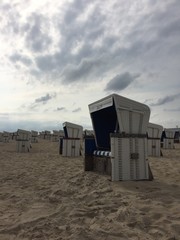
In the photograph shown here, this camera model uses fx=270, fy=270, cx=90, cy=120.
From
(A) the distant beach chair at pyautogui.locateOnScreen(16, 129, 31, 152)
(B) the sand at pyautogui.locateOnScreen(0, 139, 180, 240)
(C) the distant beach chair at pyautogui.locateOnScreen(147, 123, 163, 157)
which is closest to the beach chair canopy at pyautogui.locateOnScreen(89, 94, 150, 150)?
(B) the sand at pyautogui.locateOnScreen(0, 139, 180, 240)

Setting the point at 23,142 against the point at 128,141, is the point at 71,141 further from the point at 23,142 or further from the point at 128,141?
the point at 128,141

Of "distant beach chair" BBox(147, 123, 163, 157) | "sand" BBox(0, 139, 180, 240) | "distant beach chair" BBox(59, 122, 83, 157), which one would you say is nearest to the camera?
"sand" BBox(0, 139, 180, 240)

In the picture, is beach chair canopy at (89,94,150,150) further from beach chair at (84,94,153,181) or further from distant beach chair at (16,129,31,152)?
distant beach chair at (16,129,31,152)

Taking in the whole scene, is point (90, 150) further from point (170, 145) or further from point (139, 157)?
point (170, 145)

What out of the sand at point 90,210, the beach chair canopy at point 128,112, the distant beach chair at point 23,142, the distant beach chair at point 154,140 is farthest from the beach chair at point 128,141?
the distant beach chair at point 23,142

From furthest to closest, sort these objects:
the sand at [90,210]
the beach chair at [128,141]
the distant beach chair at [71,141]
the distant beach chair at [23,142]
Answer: the distant beach chair at [23,142] → the distant beach chair at [71,141] → the beach chair at [128,141] → the sand at [90,210]

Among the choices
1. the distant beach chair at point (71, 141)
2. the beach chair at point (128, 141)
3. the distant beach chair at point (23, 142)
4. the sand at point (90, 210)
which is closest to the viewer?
the sand at point (90, 210)

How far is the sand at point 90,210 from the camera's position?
348 centimetres

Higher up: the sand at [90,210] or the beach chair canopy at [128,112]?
the beach chair canopy at [128,112]

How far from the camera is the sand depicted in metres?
3.48

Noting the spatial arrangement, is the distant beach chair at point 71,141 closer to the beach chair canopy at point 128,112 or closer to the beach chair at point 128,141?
the beach chair canopy at point 128,112

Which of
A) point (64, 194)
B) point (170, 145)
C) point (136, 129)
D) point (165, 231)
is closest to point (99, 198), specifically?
point (64, 194)

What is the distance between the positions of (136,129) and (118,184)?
1648 millimetres

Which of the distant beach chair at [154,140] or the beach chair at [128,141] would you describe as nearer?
the beach chair at [128,141]
